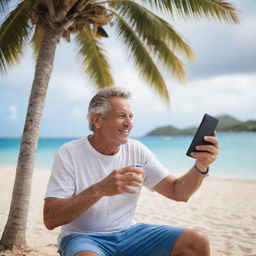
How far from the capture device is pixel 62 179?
247 cm

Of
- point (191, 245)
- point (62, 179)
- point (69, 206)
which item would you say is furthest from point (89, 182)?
point (191, 245)

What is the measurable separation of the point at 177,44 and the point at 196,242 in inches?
206

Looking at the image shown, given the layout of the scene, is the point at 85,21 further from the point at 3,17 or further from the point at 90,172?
the point at 90,172

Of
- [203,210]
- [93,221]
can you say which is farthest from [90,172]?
[203,210]

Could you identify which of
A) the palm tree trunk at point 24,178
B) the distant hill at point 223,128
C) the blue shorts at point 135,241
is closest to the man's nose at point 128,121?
the blue shorts at point 135,241

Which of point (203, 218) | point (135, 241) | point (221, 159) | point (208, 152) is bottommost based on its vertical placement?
point (221, 159)

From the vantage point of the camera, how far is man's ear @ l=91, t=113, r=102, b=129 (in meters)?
2.84

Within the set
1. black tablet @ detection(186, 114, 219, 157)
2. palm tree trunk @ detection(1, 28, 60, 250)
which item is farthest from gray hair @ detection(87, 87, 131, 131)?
palm tree trunk @ detection(1, 28, 60, 250)

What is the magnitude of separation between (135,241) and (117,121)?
97cm

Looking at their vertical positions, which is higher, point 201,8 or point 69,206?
point 201,8

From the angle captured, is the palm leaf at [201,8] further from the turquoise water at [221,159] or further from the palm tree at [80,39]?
the turquoise water at [221,159]

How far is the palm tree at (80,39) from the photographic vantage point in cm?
443

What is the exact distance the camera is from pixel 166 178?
2.90 m

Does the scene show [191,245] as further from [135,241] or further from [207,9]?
[207,9]
